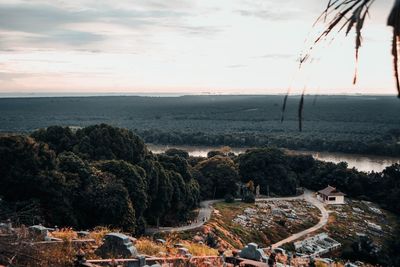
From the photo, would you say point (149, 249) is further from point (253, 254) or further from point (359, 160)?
point (359, 160)

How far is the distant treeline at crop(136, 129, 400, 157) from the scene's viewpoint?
91938mm

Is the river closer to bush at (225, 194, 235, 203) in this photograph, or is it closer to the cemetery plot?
the cemetery plot

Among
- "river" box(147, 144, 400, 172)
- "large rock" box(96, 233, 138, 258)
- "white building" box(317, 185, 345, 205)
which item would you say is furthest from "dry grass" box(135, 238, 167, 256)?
"river" box(147, 144, 400, 172)

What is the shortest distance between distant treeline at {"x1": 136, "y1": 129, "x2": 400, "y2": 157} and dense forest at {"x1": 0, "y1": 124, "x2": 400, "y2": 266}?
32.3 m

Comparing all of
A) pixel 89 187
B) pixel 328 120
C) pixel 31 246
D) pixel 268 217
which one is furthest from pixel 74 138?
pixel 328 120

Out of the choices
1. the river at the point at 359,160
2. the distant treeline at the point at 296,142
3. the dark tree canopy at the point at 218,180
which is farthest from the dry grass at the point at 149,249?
the distant treeline at the point at 296,142

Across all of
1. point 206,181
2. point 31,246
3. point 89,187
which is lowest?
point 206,181

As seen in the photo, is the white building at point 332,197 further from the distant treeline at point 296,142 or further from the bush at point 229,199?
the distant treeline at point 296,142

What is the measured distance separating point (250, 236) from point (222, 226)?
7.88 ft

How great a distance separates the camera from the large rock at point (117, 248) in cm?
1061

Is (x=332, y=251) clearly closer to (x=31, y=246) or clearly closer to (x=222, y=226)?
(x=222, y=226)

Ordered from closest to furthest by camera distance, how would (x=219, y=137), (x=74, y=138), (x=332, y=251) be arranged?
(x=332, y=251) → (x=74, y=138) → (x=219, y=137)

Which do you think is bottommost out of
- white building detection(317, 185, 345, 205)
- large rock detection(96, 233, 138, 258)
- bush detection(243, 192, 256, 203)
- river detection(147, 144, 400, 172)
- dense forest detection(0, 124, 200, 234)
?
river detection(147, 144, 400, 172)

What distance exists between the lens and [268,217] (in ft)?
144
